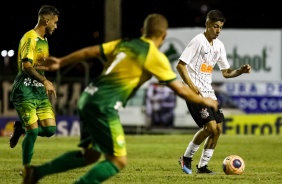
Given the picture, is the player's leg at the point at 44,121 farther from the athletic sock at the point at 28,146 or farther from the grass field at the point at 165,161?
the grass field at the point at 165,161

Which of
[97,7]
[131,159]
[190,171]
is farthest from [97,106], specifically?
[97,7]

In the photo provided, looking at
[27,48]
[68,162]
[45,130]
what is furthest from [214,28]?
[68,162]

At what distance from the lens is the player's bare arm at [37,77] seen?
12033 mm

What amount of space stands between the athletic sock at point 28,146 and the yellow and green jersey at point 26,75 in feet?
1.85

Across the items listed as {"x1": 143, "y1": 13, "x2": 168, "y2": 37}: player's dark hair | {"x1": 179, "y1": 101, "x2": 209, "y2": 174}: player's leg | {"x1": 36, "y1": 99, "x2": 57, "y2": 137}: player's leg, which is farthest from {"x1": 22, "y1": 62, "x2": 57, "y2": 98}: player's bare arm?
{"x1": 143, "y1": 13, "x2": 168, "y2": 37}: player's dark hair

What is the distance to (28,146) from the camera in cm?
1223

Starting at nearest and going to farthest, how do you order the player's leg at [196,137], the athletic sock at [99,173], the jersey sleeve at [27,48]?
the athletic sock at [99,173]
the jersey sleeve at [27,48]
the player's leg at [196,137]

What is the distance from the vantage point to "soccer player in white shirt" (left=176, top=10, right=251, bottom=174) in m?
13.1

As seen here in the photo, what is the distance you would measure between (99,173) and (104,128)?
460 millimetres

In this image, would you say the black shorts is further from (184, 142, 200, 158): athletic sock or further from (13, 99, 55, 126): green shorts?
(13, 99, 55, 126): green shorts

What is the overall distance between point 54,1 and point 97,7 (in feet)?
13.4

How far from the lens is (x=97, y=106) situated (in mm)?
9133

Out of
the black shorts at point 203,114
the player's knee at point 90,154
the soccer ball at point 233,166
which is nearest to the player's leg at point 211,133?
the black shorts at point 203,114

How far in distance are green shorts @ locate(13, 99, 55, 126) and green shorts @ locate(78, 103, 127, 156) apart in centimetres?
355
